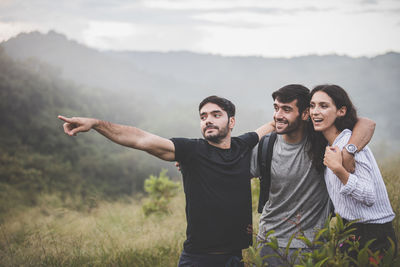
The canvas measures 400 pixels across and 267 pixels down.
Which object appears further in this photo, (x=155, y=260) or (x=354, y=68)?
(x=354, y=68)

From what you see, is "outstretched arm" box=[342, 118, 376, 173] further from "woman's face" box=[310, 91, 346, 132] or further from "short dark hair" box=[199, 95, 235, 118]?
"short dark hair" box=[199, 95, 235, 118]

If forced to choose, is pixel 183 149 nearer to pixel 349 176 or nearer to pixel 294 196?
pixel 294 196

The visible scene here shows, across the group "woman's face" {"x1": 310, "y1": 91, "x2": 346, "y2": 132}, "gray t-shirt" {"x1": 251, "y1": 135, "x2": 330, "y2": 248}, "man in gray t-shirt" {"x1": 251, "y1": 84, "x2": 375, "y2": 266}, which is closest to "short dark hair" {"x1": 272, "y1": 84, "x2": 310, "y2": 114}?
"man in gray t-shirt" {"x1": 251, "y1": 84, "x2": 375, "y2": 266}

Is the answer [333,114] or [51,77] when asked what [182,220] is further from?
[51,77]

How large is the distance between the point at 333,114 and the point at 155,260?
3.15m

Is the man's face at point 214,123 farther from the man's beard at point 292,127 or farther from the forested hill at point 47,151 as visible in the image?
the forested hill at point 47,151

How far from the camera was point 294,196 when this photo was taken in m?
2.60

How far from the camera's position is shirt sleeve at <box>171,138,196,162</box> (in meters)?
2.46

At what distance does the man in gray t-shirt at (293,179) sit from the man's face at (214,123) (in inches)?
15.7

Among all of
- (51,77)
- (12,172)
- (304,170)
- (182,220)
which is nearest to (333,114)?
(304,170)

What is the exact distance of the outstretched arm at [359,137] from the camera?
2.20 m

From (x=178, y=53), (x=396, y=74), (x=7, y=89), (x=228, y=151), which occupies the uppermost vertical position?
(x=178, y=53)

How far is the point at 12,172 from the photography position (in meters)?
28.4

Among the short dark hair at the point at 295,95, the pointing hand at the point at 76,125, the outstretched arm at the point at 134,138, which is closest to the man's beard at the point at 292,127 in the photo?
the short dark hair at the point at 295,95
